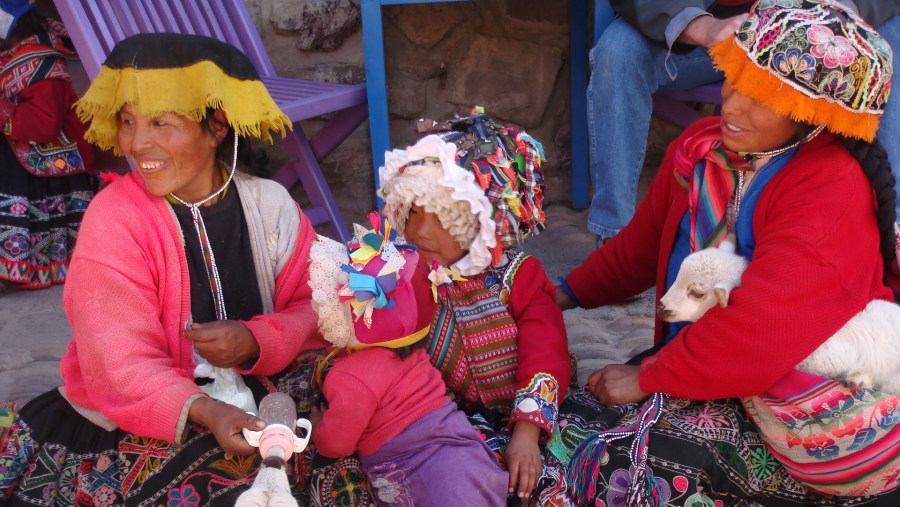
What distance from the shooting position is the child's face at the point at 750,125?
213cm

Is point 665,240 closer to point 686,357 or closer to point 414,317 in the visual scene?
point 686,357

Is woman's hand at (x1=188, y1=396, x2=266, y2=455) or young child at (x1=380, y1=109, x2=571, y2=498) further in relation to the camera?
young child at (x1=380, y1=109, x2=571, y2=498)

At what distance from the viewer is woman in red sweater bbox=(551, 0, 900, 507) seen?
2029mm

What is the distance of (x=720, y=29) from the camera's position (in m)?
3.10

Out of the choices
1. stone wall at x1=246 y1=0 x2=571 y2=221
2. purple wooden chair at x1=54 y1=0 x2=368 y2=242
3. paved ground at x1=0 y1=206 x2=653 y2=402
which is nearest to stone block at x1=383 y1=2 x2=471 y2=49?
stone wall at x1=246 y1=0 x2=571 y2=221

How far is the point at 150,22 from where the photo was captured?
3561 mm

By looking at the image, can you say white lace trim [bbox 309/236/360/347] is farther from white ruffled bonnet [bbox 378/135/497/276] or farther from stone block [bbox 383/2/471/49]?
stone block [bbox 383/2/471/49]

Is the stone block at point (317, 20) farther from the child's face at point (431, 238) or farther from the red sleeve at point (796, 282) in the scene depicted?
the red sleeve at point (796, 282)

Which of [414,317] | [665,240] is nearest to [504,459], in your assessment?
[414,317]

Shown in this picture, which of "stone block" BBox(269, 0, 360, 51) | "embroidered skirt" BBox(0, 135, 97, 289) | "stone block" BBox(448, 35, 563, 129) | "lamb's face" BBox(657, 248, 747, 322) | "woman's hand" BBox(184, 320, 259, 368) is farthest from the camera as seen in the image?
"stone block" BBox(448, 35, 563, 129)

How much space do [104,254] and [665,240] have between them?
1637 millimetres

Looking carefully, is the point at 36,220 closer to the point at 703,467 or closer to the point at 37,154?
the point at 37,154

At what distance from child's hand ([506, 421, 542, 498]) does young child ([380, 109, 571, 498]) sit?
31 millimetres

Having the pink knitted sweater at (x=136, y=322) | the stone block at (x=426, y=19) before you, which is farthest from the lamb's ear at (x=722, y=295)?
the stone block at (x=426, y=19)
